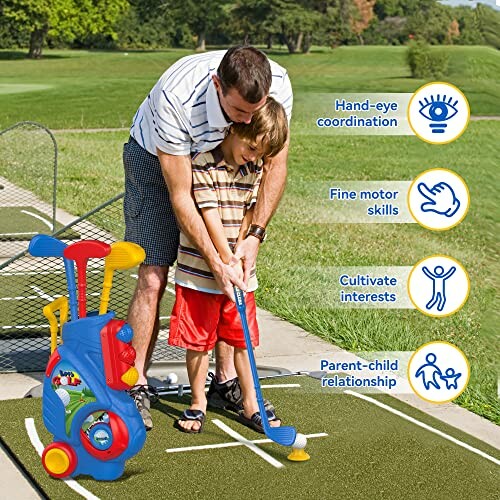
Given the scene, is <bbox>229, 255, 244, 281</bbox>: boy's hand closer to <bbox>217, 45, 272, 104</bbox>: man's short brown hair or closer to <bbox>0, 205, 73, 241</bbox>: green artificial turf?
<bbox>217, 45, 272, 104</bbox>: man's short brown hair

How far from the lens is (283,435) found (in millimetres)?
3777

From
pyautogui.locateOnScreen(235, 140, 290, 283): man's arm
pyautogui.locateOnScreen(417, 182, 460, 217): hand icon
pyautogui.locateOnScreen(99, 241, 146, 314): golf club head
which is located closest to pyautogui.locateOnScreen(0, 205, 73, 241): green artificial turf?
pyautogui.locateOnScreen(417, 182, 460, 217): hand icon

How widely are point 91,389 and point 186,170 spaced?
878 mm

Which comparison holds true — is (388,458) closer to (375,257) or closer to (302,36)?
(375,257)

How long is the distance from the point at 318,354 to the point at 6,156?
6743 mm

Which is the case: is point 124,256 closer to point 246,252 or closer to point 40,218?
point 246,252

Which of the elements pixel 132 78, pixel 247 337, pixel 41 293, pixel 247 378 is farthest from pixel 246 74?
pixel 132 78

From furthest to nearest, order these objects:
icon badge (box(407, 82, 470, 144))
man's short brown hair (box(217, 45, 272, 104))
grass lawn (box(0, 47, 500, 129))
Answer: grass lawn (box(0, 47, 500, 129)), icon badge (box(407, 82, 470, 144)), man's short brown hair (box(217, 45, 272, 104))

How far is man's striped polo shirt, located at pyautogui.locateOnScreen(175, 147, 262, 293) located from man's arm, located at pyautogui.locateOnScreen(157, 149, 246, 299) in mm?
86

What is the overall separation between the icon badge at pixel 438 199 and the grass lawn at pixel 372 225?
51cm

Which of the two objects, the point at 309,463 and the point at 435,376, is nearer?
the point at 309,463

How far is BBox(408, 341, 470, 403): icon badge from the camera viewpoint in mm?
4613

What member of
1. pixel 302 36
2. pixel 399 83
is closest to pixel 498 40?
pixel 399 83

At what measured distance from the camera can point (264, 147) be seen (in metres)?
3.74
